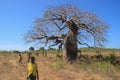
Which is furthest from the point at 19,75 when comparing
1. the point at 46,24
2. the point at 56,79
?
the point at 46,24

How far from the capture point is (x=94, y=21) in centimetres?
2558

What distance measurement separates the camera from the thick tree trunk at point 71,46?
26297 mm

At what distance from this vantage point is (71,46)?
87.4 feet

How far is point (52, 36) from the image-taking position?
87.4ft

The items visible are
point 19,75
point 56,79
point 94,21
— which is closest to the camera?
point 56,79

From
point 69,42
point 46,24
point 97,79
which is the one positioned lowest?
point 97,79

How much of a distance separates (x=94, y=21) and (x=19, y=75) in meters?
10.9

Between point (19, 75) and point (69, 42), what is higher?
point (69, 42)

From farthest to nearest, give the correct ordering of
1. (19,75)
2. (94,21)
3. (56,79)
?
(94,21), (19,75), (56,79)

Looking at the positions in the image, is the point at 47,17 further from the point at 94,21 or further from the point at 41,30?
the point at 94,21

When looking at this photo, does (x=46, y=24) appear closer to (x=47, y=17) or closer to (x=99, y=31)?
(x=47, y=17)

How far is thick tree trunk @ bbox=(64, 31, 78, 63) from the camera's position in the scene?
26.3 meters

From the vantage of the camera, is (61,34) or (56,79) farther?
(61,34)

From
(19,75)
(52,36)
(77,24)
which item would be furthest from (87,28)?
(19,75)
